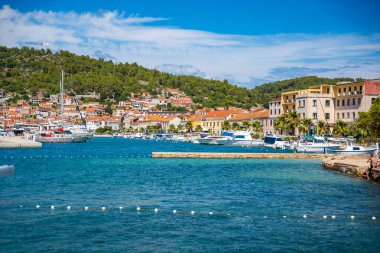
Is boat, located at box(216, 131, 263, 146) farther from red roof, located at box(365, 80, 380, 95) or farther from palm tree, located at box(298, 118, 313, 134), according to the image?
red roof, located at box(365, 80, 380, 95)

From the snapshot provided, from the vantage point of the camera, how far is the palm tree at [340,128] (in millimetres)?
75250

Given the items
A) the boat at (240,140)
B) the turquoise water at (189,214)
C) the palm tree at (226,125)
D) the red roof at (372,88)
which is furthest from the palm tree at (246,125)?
the turquoise water at (189,214)

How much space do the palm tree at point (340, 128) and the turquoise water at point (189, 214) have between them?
4365cm

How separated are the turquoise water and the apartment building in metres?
45.3

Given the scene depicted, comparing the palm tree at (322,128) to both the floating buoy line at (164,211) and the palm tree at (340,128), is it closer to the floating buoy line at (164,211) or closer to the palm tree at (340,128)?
the palm tree at (340,128)

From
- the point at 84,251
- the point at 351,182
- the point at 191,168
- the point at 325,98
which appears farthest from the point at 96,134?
the point at 84,251

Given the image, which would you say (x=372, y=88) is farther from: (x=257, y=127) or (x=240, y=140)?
(x=257, y=127)

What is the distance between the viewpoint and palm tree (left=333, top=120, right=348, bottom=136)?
75.2 m

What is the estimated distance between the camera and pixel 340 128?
7569cm

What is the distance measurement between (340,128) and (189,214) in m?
61.0

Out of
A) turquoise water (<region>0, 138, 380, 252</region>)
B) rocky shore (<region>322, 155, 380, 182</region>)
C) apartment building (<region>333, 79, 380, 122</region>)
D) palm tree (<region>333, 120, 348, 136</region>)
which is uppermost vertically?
apartment building (<region>333, 79, 380, 122</region>)

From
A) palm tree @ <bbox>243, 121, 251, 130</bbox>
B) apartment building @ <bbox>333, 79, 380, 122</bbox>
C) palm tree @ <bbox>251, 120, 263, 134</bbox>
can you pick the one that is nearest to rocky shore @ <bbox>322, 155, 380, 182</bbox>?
apartment building @ <bbox>333, 79, 380, 122</bbox>

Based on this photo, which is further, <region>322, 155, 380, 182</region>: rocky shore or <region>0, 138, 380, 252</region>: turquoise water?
<region>322, 155, 380, 182</region>: rocky shore

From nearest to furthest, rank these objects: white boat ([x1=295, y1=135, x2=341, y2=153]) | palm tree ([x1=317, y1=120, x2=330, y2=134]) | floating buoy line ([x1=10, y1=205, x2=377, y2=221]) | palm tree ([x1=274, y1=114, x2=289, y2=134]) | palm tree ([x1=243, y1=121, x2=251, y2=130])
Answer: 1. floating buoy line ([x1=10, y1=205, x2=377, y2=221])
2. white boat ([x1=295, y1=135, x2=341, y2=153])
3. palm tree ([x1=317, y1=120, x2=330, y2=134])
4. palm tree ([x1=274, y1=114, x2=289, y2=134])
5. palm tree ([x1=243, y1=121, x2=251, y2=130])
